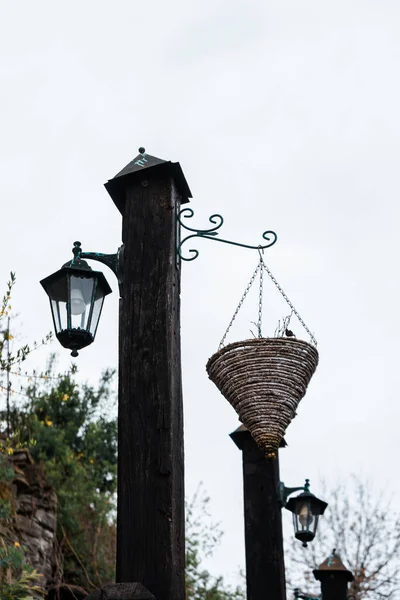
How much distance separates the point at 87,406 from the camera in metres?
12.6

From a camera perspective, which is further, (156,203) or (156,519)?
(156,203)

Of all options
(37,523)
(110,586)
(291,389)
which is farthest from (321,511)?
(110,586)

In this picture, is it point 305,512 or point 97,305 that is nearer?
point 97,305

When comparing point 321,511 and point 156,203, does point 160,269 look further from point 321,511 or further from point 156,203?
point 321,511

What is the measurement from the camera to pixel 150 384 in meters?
3.47

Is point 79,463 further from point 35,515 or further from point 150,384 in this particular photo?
point 150,384

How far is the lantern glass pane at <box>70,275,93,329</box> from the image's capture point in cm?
387

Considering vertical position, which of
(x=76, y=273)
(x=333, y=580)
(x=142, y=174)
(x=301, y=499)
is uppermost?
(x=142, y=174)

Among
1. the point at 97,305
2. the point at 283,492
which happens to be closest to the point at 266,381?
the point at 97,305

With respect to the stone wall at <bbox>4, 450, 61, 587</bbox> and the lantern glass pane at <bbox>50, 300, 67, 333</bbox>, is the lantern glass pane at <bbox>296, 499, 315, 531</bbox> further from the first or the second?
the lantern glass pane at <bbox>50, 300, 67, 333</bbox>

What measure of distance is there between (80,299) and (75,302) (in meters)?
0.03

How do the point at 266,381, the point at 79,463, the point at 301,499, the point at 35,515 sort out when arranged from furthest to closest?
the point at 79,463
the point at 35,515
the point at 301,499
the point at 266,381

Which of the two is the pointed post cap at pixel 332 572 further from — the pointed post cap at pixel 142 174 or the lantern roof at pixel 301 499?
the pointed post cap at pixel 142 174

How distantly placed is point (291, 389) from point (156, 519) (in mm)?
837
